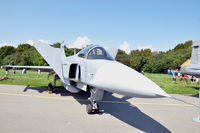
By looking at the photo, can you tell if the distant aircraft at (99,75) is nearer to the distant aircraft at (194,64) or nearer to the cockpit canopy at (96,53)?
the cockpit canopy at (96,53)

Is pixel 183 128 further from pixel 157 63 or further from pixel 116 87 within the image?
pixel 157 63

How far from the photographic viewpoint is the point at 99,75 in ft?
14.4

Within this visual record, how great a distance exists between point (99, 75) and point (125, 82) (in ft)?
3.36

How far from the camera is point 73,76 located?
6.28 meters

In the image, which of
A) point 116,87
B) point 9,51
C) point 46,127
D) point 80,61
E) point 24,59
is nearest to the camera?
point 116,87

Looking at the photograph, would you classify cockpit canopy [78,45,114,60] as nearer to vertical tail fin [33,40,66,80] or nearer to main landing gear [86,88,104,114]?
main landing gear [86,88,104,114]

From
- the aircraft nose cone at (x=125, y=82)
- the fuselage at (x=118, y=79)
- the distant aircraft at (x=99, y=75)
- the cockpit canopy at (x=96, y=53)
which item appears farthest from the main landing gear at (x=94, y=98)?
the cockpit canopy at (x=96, y=53)

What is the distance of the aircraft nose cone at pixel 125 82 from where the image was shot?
3.22 meters

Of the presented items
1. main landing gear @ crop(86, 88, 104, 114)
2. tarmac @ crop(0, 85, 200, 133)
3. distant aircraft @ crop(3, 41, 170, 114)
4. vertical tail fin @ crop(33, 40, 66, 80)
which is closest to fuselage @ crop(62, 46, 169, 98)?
distant aircraft @ crop(3, 41, 170, 114)

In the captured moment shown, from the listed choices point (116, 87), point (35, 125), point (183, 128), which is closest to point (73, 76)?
point (35, 125)

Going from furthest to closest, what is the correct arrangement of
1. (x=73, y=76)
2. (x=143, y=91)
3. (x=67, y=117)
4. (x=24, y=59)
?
(x=24, y=59), (x=73, y=76), (x=67, y=117), (x=143, y=91)

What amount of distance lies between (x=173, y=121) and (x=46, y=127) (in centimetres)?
418

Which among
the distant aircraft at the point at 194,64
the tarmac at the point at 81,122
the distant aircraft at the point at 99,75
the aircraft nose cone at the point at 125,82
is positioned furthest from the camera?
the distant aircraft at the point at 194,64

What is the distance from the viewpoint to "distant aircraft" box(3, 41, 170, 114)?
133 inches
